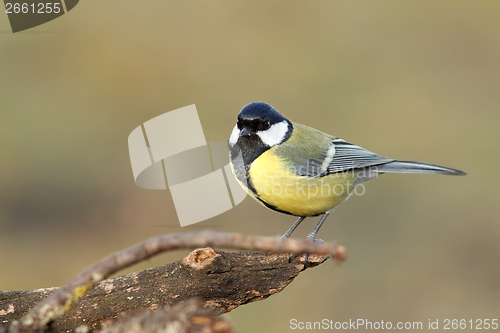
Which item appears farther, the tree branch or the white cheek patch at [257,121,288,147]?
the white cheek patch at [257,121,288,147]

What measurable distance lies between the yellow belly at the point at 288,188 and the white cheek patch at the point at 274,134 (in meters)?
0.10

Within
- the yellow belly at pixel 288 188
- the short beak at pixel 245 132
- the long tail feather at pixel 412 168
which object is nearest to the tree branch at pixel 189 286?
the yellow belly at pixel 288 188

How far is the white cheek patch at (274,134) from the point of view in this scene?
8.73 feet

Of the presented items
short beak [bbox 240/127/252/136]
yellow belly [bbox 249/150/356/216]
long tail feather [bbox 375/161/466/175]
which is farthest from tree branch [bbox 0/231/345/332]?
long tail feather [bbox 375/161/466/175]

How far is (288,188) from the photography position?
2.47 m

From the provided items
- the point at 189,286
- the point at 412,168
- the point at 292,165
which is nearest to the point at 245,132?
the point at 292,165

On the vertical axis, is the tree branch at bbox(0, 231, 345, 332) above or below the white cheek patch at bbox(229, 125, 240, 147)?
below

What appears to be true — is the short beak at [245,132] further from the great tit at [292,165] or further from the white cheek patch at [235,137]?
the white cheek patch at [235,137]

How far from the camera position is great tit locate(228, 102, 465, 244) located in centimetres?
249

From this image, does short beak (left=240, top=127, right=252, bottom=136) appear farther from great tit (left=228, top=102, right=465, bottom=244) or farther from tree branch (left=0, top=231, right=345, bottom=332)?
tree branch (left=0, top=231, right=345, bottom=332)

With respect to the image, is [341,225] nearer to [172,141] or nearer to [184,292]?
[172,141]

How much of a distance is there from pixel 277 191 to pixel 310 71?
10.8 ft

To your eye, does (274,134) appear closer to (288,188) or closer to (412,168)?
(288,188)

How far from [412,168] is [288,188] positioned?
1.03 meters
